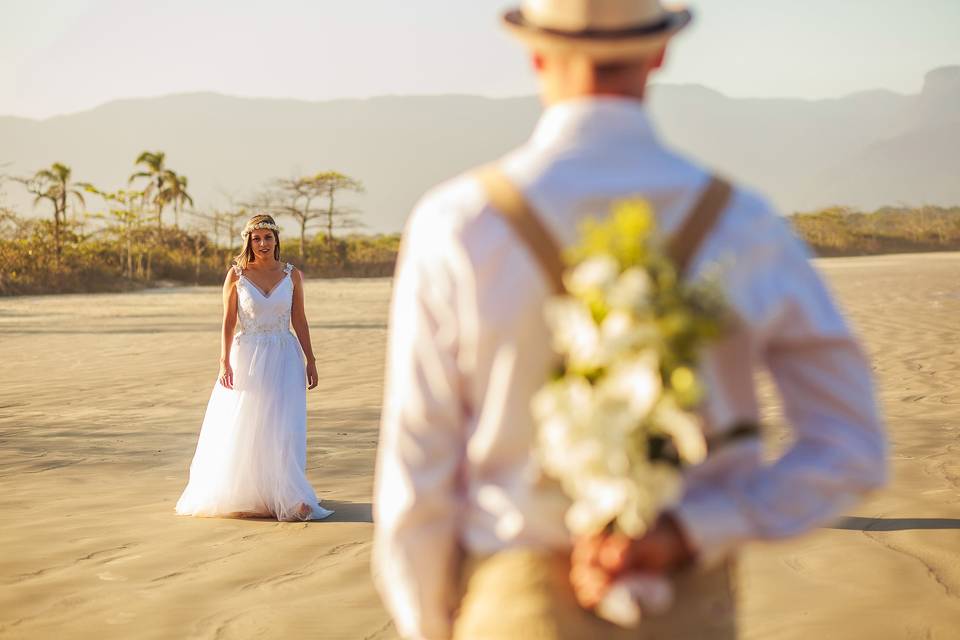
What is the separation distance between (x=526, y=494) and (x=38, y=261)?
43.6 m

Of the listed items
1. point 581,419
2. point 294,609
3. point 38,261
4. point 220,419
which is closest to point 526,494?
point 581,419

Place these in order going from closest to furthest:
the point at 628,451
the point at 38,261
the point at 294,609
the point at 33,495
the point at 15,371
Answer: the point at 628,451 < the point at 294,609 < the point at 33,495 < the point at 15,371 < the point at 38,261

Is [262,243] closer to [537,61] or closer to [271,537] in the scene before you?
[271,537]

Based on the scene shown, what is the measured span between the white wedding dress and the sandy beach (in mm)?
181

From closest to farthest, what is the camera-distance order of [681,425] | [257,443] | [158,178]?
[681,425] < [257,443] < [158,178]

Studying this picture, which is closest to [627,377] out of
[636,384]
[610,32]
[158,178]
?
[636,384]

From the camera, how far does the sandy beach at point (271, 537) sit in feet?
17.1

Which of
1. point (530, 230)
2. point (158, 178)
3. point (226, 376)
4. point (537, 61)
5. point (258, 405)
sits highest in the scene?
point (158, 178)

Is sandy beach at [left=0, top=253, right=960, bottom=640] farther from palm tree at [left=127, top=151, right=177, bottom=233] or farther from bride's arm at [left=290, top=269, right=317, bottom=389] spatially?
palm tree at [left=127, top=151, right=177, bottom=233]

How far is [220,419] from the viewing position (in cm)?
789

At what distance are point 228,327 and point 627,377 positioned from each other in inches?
265

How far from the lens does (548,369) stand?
1.76 metres

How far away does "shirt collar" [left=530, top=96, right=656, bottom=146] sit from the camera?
183 centimetres

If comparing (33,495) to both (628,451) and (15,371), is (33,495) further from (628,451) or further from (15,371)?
(15,371)
